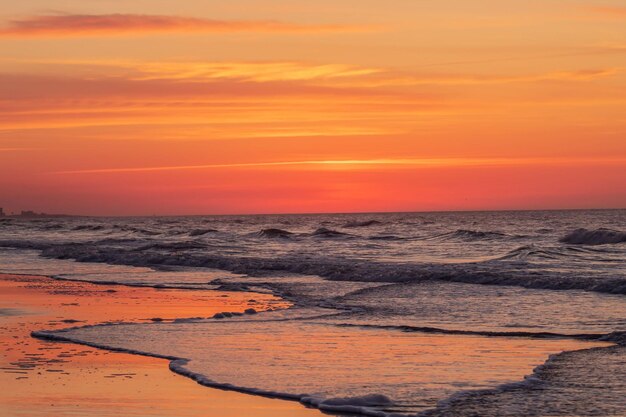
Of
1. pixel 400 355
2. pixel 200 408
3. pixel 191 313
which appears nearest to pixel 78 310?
pixel 191 313

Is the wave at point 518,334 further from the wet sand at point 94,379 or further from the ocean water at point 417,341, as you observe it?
the wet sand at point 94,379

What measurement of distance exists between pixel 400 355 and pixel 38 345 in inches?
189

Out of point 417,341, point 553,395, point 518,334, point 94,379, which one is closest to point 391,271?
point 518,334

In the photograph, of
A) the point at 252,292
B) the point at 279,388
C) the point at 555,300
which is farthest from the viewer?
the point at 252,292

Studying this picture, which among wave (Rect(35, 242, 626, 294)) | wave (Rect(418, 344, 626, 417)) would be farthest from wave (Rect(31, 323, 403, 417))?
wave (Rect(35, 242, 626, 294))

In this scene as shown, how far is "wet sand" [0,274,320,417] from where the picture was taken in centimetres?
866

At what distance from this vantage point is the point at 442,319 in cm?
1542

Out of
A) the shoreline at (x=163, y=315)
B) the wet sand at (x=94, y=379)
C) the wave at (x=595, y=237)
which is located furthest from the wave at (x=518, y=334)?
the wave at (x=595, y=237)

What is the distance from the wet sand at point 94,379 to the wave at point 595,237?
121 feet

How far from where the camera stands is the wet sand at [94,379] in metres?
8.66

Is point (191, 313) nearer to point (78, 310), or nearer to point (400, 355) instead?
point (78, 310)

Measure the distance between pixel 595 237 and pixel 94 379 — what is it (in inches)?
1808

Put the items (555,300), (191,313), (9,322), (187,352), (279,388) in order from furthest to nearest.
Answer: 1. (555,300)
2. (191,313)
3. (9,322)
4. (187,352)
5. (279,388)

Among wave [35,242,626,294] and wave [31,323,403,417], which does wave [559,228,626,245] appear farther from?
wave [31,323,403,417]
